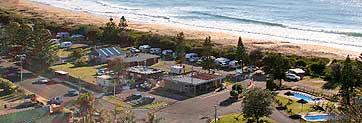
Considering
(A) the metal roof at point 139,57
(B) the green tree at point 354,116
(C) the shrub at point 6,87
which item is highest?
(B) the green tree at point 354,116

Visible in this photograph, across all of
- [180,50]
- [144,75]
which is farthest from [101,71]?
[180,50]

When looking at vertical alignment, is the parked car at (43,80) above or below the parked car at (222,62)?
below

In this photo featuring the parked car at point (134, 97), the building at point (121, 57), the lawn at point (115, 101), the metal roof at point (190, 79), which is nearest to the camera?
the lawn at point (115, 101)

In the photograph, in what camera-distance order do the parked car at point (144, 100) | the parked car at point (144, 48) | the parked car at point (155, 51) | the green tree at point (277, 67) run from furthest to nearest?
the parked car at point (144, 48), the parked car at point (155, 51), the green tree at point (277, 67), the parked car at point (144, 100)

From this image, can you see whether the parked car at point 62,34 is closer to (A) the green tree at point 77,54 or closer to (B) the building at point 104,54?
(A) the green tree at point 77,54

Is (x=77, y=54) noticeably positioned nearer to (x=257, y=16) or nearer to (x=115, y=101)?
(x=115, y=101)

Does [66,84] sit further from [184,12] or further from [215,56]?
[184,12]

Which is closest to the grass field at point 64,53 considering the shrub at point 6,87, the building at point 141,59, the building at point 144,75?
the building at point 141,59

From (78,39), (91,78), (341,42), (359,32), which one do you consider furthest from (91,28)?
(359,32)
